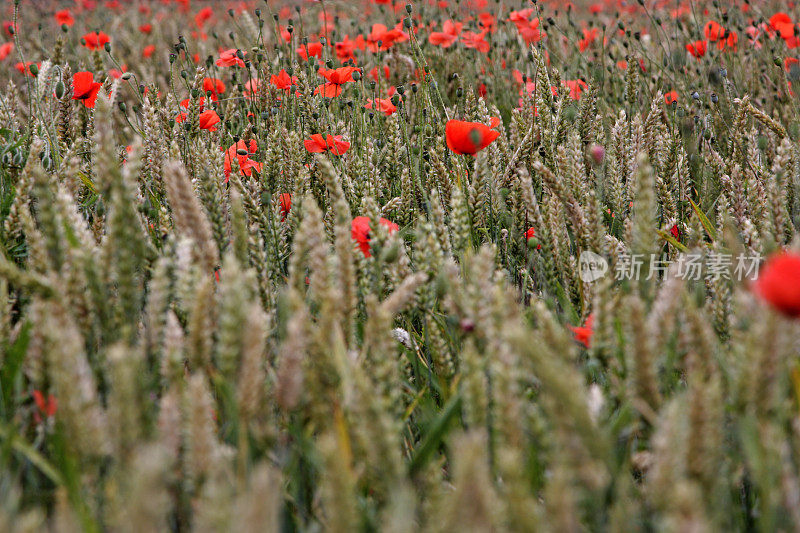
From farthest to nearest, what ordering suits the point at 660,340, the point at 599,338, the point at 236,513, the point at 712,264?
the point at 712,264, the point at 599,338, the point at 660,340, the point at 236,513

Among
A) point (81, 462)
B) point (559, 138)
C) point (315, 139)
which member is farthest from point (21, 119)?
point (81, 462)

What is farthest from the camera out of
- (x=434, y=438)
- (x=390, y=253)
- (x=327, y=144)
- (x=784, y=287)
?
(x=327, y=144)

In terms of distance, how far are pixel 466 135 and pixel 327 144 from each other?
619mm

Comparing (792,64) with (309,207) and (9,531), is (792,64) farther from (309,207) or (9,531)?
(9,531)

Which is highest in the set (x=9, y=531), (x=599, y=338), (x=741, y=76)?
(x=9, y=531)

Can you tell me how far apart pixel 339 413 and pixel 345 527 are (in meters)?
0.26

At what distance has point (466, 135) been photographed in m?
1.85

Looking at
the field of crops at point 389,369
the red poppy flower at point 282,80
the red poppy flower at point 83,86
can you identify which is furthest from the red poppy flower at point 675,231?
the red poppy flower at point 83,86

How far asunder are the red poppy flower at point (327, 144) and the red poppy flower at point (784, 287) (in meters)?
1.63

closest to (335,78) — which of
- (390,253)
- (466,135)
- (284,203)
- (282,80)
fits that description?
(282,80)

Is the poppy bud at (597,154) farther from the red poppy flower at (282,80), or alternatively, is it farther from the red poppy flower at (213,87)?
the red poppy flower at (213,87)

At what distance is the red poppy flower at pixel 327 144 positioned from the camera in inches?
91.4

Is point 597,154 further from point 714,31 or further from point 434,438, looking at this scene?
point 714,31

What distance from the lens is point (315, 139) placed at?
2344 mm
